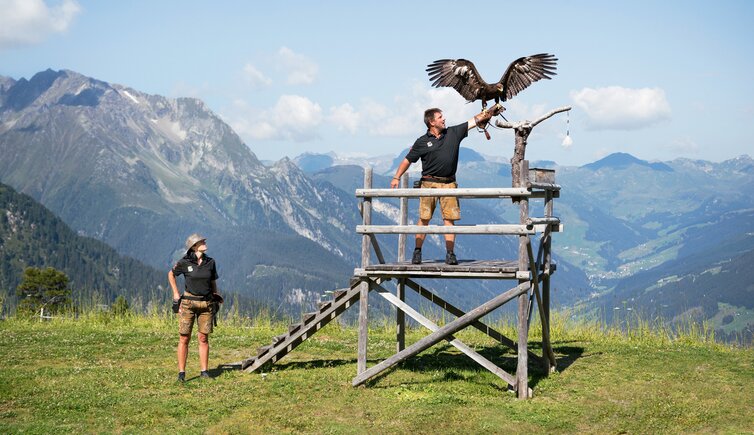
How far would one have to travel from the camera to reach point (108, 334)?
25.6m

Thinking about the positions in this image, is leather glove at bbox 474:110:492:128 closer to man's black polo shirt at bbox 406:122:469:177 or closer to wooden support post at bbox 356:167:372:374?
man's black polo shirt at bbox 406:122:469:177

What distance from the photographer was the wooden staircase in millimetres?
19266

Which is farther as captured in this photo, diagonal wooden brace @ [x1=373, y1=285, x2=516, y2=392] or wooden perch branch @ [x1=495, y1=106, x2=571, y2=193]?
wooden perch branch @ [x1=495, y1=106, x2=571, y2=193]

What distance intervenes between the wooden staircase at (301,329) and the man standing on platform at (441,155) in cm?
234

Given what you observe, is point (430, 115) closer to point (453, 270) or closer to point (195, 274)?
point (453, 270)

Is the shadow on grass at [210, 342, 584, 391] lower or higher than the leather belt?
lower

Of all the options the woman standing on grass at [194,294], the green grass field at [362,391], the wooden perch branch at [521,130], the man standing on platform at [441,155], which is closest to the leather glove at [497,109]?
the man standing on platform at [441,155]

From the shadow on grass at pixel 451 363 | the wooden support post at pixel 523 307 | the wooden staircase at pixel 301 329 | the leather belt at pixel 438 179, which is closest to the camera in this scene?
the wooden support post at pixel 523 307

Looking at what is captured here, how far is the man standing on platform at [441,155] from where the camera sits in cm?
1784

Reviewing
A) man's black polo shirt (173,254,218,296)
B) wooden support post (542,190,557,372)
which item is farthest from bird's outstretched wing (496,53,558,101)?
man's black polo shirt (173,254,218,296)

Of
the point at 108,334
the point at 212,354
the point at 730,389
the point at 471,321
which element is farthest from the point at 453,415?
the point at 108,334

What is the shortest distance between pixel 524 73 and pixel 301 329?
765 cm

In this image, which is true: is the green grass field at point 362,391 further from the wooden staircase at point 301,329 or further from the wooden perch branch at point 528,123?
the wooden perch branch at point 528,123

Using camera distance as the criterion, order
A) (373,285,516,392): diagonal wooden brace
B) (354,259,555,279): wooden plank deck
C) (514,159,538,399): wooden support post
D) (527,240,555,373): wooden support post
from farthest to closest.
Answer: (527,240,555,373): wooden support post < (373,285,516,392): diagonal wooden brace < (354,259,555,279): wooden plank deck < (514,159,538,399): wooden support post
